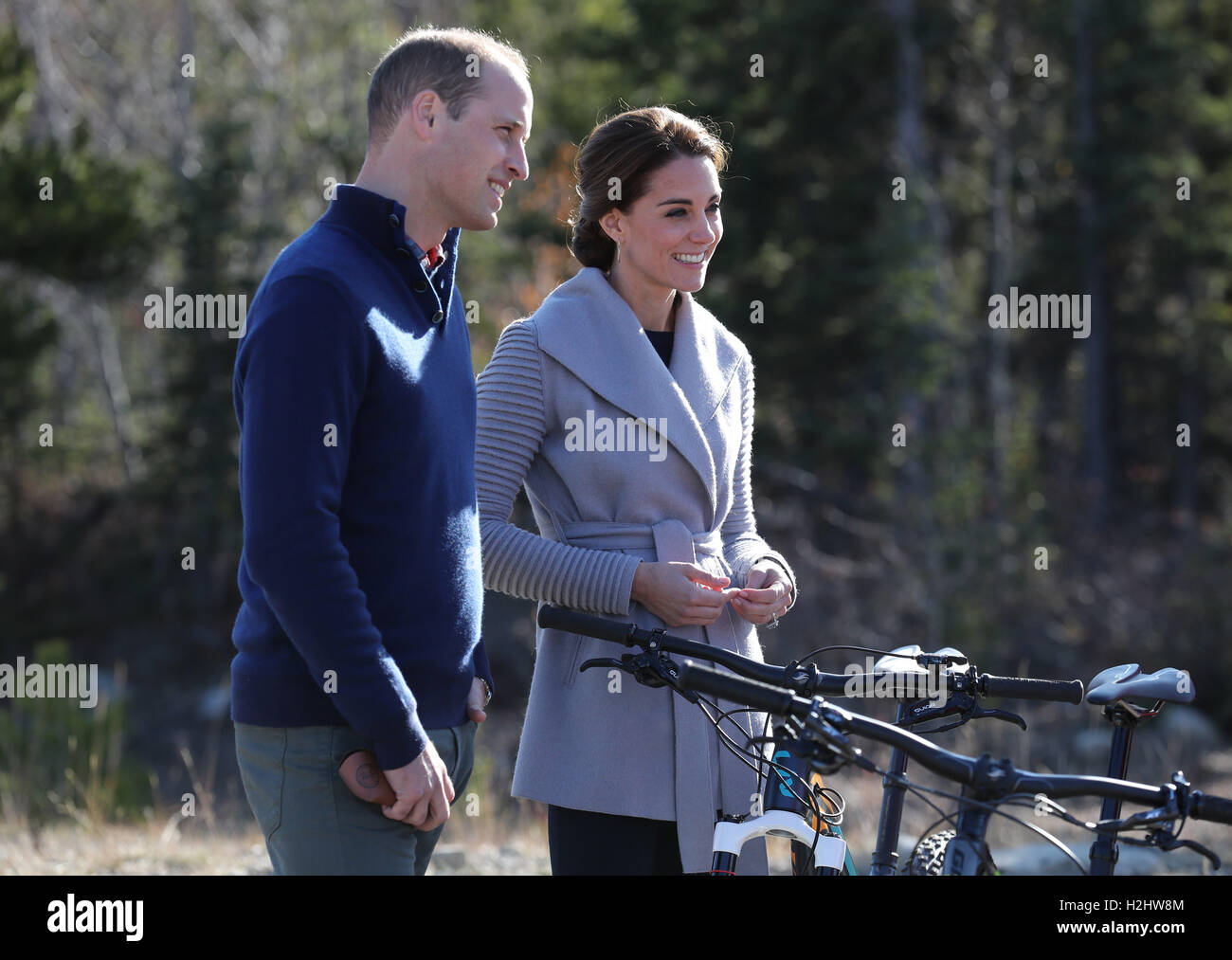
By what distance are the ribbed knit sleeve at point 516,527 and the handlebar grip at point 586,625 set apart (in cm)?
22

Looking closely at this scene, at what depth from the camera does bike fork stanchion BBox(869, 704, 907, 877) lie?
2.21 metres

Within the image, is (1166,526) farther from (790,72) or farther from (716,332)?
(716,332)

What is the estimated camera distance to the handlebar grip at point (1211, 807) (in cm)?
193

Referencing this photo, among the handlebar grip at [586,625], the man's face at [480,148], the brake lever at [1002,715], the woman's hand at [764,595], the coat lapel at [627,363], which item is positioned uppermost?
the man's face at [480,148]

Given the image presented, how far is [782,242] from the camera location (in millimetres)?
16156

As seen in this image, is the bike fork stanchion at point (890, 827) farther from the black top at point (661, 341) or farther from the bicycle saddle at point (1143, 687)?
the black top at point (661, 341)

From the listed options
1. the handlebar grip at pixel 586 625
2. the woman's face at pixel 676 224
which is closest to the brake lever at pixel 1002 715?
the handlebar grip at pixel 586 625

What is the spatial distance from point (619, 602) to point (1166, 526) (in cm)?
1836

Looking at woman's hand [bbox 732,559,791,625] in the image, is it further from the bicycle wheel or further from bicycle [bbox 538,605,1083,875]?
the bicycle wheel

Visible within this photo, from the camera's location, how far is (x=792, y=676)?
2350 millimetres

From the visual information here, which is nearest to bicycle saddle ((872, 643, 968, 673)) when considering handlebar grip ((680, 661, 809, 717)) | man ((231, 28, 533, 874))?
handlebar grip ((680, 661, 809, 717))

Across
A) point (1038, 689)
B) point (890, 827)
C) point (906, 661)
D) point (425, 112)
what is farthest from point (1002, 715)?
point (425, 112)

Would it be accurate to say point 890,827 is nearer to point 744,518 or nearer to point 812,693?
point 812,693

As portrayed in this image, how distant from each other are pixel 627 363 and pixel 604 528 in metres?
0.36
